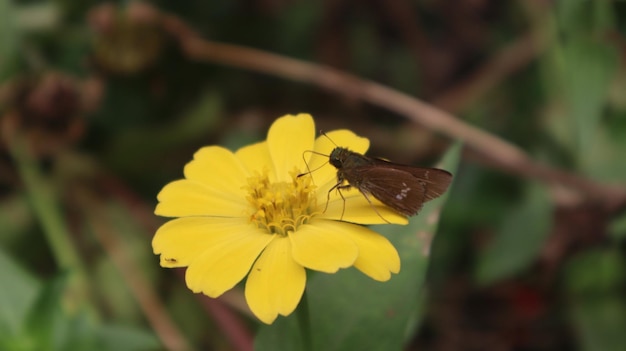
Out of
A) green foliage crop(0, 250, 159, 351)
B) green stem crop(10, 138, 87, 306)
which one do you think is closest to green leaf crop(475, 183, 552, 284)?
green foliage crop(0, 250, 159, 351)

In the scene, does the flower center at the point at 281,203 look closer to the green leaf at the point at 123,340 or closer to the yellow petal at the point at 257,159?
the yellow petal at the point at 257,159

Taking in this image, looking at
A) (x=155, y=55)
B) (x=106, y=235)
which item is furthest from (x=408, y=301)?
(x=155, y=55)

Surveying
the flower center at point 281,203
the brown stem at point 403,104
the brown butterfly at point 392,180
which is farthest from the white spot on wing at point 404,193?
the brown stem at point 403,104

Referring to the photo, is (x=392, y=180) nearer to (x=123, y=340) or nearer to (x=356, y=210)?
(x=356, y=210)

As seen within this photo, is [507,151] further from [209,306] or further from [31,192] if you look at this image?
[31,192]

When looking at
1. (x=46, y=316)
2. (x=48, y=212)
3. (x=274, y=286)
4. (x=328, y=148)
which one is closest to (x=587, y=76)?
(x=328, y=148)
